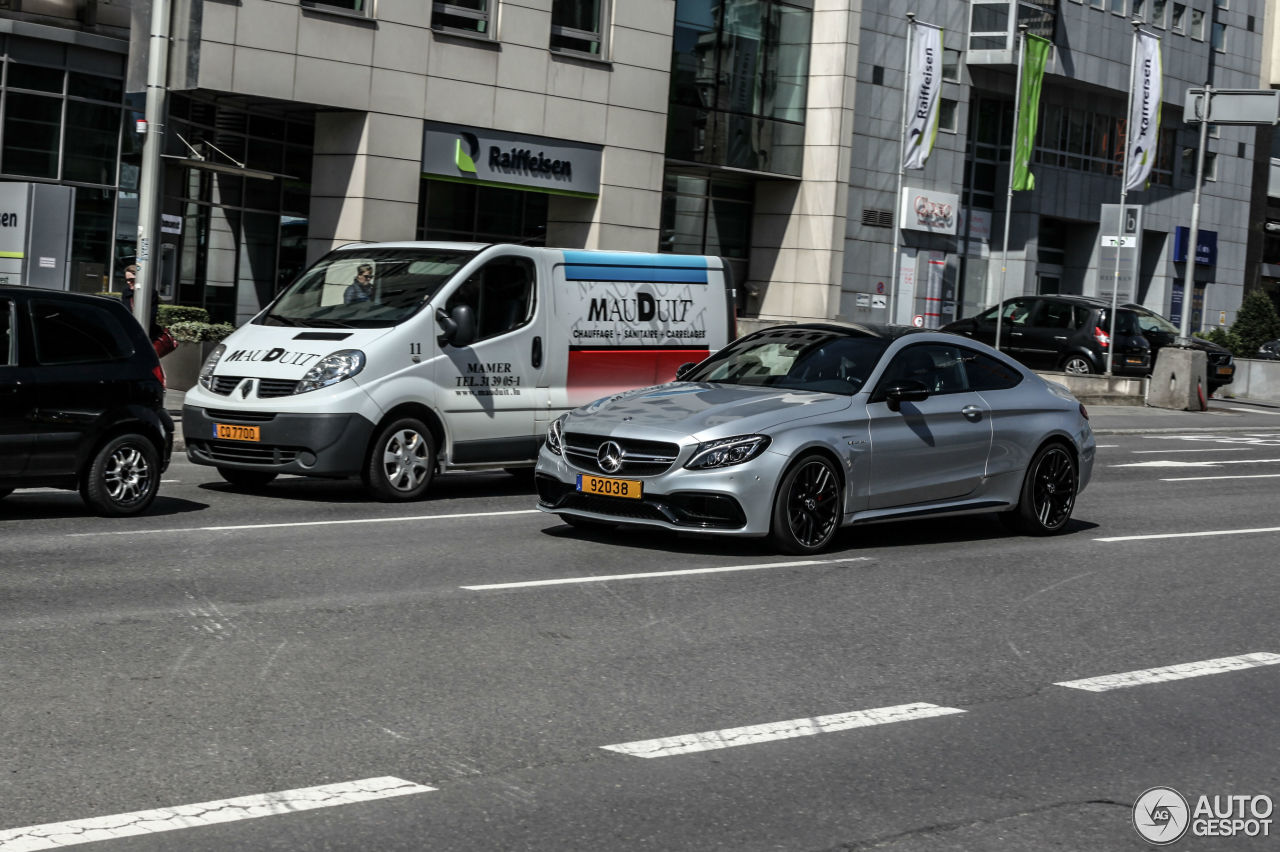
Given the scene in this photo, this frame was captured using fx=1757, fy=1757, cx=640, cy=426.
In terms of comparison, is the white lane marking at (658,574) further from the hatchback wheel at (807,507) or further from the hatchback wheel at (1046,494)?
the hatchback wheel at (1046,494)

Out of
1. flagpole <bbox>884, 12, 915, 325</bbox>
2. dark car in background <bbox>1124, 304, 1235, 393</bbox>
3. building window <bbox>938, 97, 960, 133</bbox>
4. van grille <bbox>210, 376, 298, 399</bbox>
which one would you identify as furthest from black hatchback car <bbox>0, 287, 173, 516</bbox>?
building window <bbox>938, 97, 960, 133</bbox>

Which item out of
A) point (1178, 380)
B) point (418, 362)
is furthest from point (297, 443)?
point (1178, 380)

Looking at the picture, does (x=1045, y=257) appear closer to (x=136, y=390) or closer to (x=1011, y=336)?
(x=1011, y=336)

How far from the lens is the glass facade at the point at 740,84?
36031 millimetres

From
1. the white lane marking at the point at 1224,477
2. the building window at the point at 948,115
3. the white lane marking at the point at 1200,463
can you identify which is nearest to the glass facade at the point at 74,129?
the white lane marking at the point at 1200,463

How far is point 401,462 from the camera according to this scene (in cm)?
1374

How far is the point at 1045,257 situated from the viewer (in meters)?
50.3

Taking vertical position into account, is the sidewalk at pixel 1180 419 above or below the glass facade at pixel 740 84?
below

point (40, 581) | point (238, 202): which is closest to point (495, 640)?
point (40, 581)

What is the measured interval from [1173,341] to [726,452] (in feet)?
88.2

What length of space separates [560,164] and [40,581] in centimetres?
2394

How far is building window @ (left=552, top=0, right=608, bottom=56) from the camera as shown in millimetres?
31969

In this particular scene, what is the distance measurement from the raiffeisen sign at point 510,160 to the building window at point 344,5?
2254mm

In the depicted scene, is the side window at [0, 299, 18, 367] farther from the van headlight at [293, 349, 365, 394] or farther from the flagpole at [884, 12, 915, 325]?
the flagpole at [884, 12, 915, 325]
